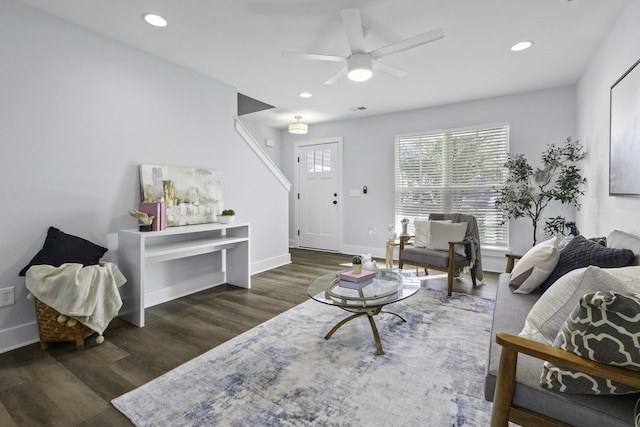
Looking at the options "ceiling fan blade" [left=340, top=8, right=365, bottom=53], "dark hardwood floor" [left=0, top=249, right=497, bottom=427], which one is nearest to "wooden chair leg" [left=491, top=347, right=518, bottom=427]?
"dark hardwood floor" [left=0, top=249, right=497, bottom=427]

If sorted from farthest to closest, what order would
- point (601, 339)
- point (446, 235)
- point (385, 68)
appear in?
point (446, 235), point (385, 68), point (601, 339)

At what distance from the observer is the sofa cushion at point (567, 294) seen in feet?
3.97

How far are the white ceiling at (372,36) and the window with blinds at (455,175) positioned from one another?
734mm

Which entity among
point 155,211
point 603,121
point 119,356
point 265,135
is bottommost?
point 119,356

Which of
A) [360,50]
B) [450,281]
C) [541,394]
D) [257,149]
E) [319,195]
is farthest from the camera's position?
[319,195]

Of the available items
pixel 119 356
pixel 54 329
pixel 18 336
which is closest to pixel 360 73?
pixel 119 356

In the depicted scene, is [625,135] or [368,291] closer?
[625,135]

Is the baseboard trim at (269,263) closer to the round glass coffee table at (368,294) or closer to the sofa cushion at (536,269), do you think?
the round glass coffee table at (368,294)

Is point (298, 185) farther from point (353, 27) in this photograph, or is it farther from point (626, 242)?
point (626, 242)

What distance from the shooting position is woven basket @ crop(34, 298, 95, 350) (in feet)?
6.96

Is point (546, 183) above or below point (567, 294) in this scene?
above

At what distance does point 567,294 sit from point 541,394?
44 cm

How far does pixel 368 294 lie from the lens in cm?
226

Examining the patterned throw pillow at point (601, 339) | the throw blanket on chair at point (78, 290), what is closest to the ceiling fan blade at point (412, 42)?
the patterned throw pillow at point (601, 339)
